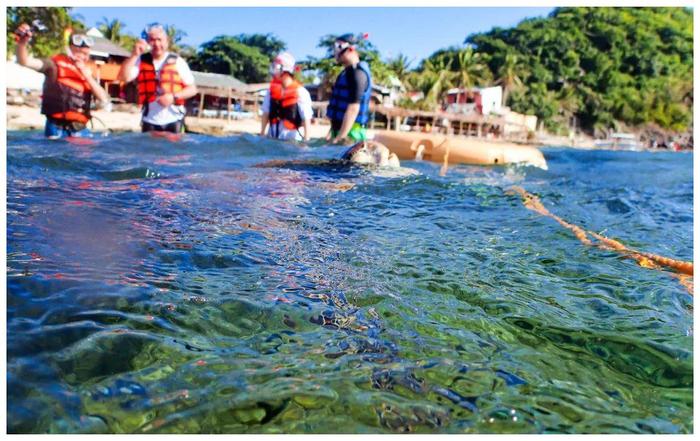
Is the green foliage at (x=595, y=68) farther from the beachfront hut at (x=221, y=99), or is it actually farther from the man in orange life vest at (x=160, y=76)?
the man in orange life vest at (x=160, y=76)

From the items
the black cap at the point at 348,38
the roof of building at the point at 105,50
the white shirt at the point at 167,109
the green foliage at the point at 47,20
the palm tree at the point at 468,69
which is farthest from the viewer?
the palm tree at the point at 468,69

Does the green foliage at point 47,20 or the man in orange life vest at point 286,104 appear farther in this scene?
the green foliage at point 47,20

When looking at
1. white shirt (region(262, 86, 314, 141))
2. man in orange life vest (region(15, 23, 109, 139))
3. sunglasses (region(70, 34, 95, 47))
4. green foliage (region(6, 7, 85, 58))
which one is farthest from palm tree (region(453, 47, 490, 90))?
sunglasses (region(70, 34, 95, 47))

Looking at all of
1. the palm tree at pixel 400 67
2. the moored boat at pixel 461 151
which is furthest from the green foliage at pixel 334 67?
the moored boat at pixel 461 151

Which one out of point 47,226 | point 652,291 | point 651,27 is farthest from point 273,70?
point 651,27

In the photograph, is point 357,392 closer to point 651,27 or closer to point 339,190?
point 339,190

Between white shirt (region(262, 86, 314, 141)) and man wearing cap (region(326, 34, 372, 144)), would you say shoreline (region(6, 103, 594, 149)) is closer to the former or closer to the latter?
white shirt (region(262, 86, 314, 141))

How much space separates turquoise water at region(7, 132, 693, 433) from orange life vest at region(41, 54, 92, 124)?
152 inches

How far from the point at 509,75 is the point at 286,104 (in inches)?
2063

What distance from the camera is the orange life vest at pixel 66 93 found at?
7.02 meters

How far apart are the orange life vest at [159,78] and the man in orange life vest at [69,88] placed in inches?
22.0

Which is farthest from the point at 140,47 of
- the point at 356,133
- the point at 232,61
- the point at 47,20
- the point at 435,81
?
the point at 232,61

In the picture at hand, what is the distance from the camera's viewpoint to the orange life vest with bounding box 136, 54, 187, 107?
7219 millimetres

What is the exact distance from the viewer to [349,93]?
23.6 feet
